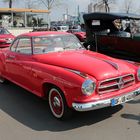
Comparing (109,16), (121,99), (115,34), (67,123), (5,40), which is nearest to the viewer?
(121,99)

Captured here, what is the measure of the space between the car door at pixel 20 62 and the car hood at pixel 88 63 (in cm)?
34

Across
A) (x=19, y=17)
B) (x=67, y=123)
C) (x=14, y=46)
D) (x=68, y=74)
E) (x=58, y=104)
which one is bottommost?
(x=67, y=123)

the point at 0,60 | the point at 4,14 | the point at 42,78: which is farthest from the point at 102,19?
the point at 4,14

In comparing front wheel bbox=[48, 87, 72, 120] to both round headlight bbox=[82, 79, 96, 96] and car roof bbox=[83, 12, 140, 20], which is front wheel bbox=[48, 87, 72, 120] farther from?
car roof bbox=[83, 12, 140, 20]

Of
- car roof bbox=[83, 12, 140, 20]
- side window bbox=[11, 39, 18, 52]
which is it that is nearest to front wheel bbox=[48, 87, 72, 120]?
side window bbox=[11, 39, 18, 52]

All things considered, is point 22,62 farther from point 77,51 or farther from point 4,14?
point 4,14

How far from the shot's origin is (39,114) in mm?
5613

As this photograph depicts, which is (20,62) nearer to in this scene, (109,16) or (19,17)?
(109,16)

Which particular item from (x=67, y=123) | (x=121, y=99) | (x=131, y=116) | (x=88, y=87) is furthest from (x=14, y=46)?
(x=131, y=116)

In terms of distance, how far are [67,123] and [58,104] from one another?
0.38 meters

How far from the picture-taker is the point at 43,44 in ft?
20.6

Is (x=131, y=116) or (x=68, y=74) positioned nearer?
(x=68, y=74)

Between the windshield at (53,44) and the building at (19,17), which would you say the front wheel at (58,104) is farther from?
the building at (19,17)

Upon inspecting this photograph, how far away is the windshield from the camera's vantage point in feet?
20.4
